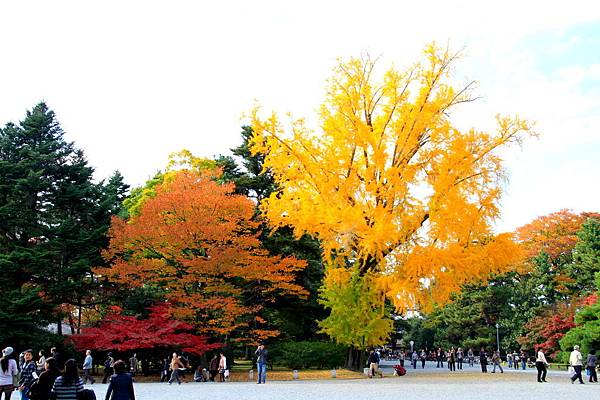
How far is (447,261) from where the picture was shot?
25375 mm

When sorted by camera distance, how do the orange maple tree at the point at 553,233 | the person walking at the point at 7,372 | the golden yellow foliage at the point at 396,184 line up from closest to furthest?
the person walking at the point at 7,372
the golden yellow foliage at the point at 396,184
the orange maple tree at the point at 553,233

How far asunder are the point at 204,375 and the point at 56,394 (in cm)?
2101

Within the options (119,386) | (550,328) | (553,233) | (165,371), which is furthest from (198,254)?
(553,233)

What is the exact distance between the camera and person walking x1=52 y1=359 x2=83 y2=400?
823 centimetres

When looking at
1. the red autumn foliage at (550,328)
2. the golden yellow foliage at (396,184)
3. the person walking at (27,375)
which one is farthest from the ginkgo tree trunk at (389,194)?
the red autumn foliage at (550,328)

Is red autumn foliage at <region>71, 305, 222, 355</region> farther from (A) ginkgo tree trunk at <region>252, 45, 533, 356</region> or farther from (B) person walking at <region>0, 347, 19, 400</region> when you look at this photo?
(B) person walking at <region>0, 347, 19, 400</region>

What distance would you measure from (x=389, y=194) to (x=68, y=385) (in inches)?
786

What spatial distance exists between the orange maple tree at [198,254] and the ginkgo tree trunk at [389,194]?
2.63m

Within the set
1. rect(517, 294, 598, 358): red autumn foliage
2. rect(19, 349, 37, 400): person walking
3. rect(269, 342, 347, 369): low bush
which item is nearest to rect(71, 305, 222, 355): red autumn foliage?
rect(269, 342, 347, 369): low bush

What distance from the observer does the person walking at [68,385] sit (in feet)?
27.0

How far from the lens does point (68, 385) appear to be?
326 inches

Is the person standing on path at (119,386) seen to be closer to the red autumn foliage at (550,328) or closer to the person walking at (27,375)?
the person walking at (27,375)

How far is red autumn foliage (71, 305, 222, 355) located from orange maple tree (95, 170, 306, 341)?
0.68 meters

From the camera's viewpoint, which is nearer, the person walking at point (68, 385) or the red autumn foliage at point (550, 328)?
the person walking at point (68, 385)
